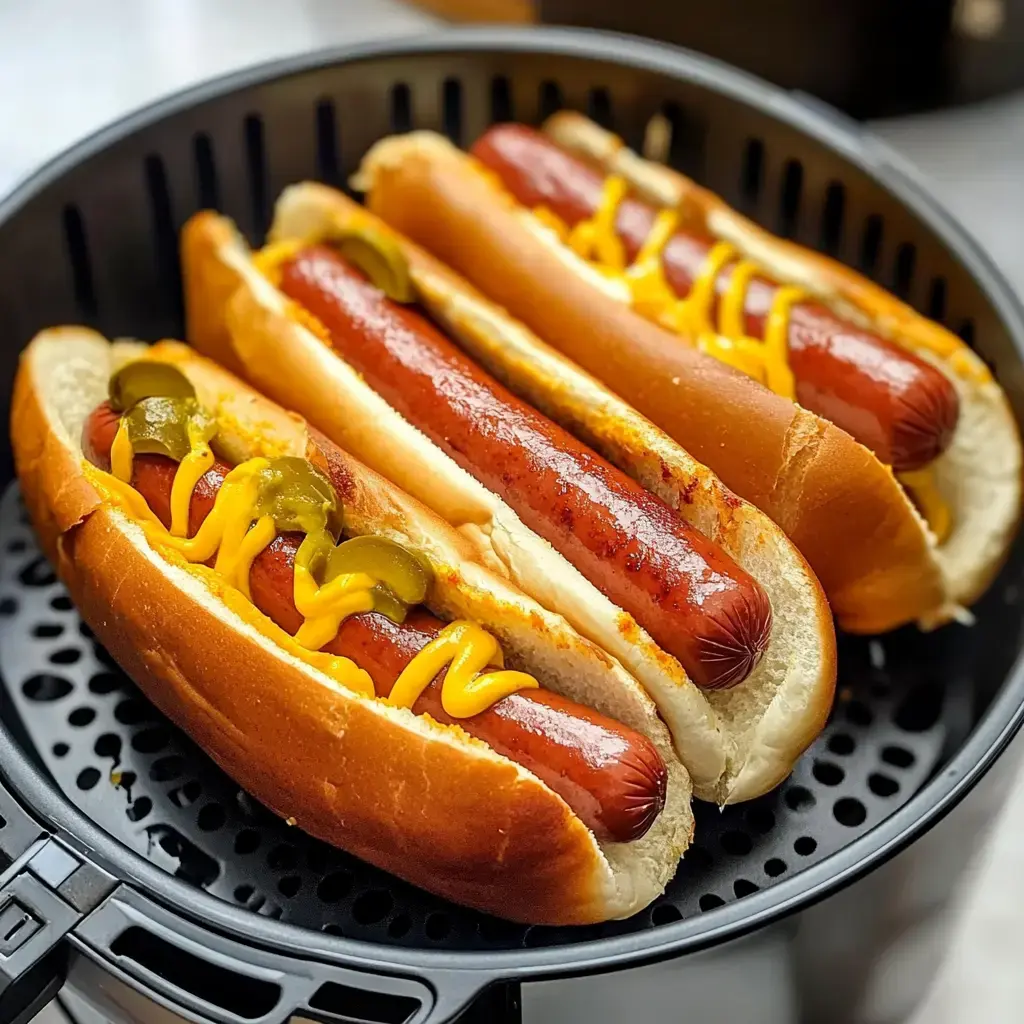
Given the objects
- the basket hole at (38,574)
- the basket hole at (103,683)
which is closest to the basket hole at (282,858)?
the basket hole at (103,683)

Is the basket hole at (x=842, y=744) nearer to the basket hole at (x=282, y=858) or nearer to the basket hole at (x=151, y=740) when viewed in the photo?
the basket hole at (x=282, y=858)

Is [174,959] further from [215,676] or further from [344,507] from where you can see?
[344,507]

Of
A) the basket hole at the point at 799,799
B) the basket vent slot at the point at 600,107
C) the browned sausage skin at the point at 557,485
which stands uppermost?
the basket vent slot at the point at 600,107

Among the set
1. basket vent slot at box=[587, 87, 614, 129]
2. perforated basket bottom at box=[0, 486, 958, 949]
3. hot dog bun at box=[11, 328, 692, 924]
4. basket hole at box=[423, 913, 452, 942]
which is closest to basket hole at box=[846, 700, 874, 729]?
perforated basket bottom at box=[0, 486, 958, 949]

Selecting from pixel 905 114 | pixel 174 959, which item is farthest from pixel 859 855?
pixel 905 114

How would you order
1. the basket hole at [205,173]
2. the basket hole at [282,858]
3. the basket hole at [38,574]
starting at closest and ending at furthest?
the basket hole at [282,858], the basket hole at [38,574], the basket hole at [205,173]

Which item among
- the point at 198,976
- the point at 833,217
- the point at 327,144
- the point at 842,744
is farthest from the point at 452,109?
the point at 198,976
